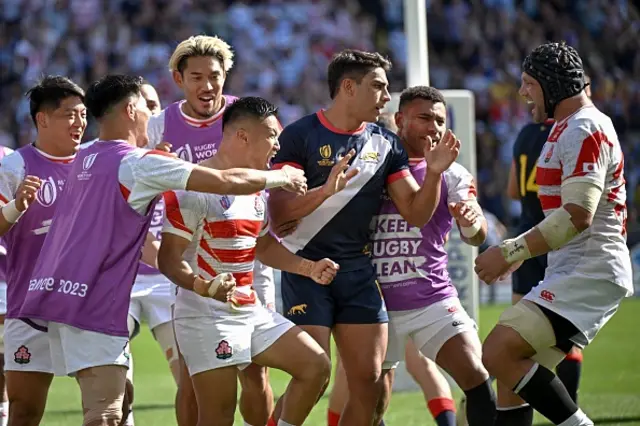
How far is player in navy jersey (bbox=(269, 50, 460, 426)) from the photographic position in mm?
6410

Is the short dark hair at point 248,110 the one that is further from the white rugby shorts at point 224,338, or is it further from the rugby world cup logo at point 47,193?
the rugby world cup logo at point 47,193

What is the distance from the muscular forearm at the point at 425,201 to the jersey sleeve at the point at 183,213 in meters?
1.33

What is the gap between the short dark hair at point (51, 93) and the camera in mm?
6363

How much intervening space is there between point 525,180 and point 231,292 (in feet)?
12.5

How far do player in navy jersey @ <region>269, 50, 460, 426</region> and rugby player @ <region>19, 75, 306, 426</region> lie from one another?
76 centimetres

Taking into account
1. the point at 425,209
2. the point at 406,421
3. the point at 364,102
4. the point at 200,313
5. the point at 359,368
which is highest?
the point at 364,102

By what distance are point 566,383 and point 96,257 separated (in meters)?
4.30

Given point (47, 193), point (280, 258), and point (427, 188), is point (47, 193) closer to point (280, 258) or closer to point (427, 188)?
point (280, 258)

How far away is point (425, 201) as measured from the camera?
639cm

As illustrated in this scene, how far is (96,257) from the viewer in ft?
18.4

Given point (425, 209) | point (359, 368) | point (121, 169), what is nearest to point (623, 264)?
point (425, 209)

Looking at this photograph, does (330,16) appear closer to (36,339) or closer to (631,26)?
(631,26)

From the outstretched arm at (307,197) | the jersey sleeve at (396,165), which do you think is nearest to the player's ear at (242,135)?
the outstretched arm at (307,197)

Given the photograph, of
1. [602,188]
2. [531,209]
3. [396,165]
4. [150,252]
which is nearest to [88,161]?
[150,252]
